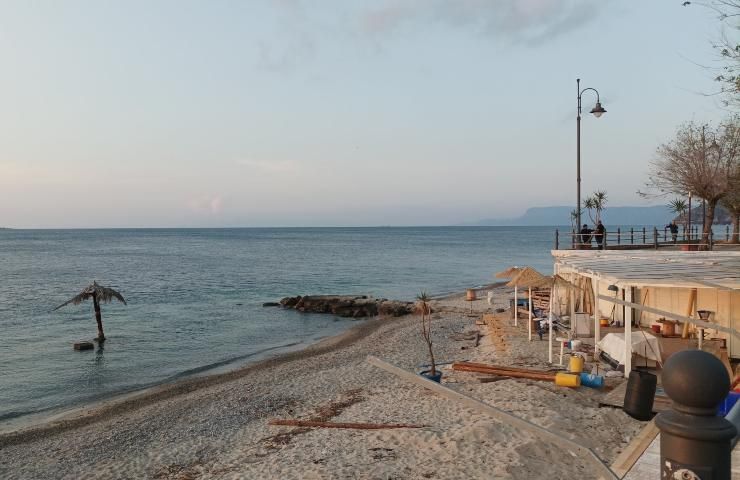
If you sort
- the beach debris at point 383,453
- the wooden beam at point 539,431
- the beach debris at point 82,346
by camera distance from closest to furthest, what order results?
1. the wooden beam at point 539,431
2. the beach debris at point 383,453
3. the beach debris at point 82,346

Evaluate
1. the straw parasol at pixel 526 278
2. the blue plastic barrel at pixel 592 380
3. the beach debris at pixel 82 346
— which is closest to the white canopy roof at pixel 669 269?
the straw parasol at pixel 526 278

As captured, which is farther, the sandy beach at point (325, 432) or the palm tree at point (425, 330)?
the palm tree at point (425, 330)

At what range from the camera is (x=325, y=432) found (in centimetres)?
1132

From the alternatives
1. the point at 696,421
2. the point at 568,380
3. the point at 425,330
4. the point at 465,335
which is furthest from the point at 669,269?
the point at 696,421

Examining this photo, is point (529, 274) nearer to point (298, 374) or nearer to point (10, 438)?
point (298, 374)

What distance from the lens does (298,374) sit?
18953mm

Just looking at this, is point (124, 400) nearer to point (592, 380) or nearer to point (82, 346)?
point (82, 346)

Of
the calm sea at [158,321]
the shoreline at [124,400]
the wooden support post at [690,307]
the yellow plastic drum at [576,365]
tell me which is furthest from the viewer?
the calm sea at [158,321]

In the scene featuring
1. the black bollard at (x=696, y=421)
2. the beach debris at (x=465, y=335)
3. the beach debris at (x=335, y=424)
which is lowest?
the beach debris at (x=465, y=335)

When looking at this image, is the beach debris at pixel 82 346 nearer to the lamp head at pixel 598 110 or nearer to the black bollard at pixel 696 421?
the lamp head at pixel 598 110

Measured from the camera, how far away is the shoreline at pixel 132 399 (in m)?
14.8

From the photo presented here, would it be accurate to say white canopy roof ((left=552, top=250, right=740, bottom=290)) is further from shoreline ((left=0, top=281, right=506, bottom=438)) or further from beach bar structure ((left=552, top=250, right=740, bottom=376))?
shoreline ((left=0, top=281, right=506, bottom=438))

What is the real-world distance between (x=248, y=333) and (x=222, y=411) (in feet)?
50.3

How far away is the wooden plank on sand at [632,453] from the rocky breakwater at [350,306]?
89.3 feet
